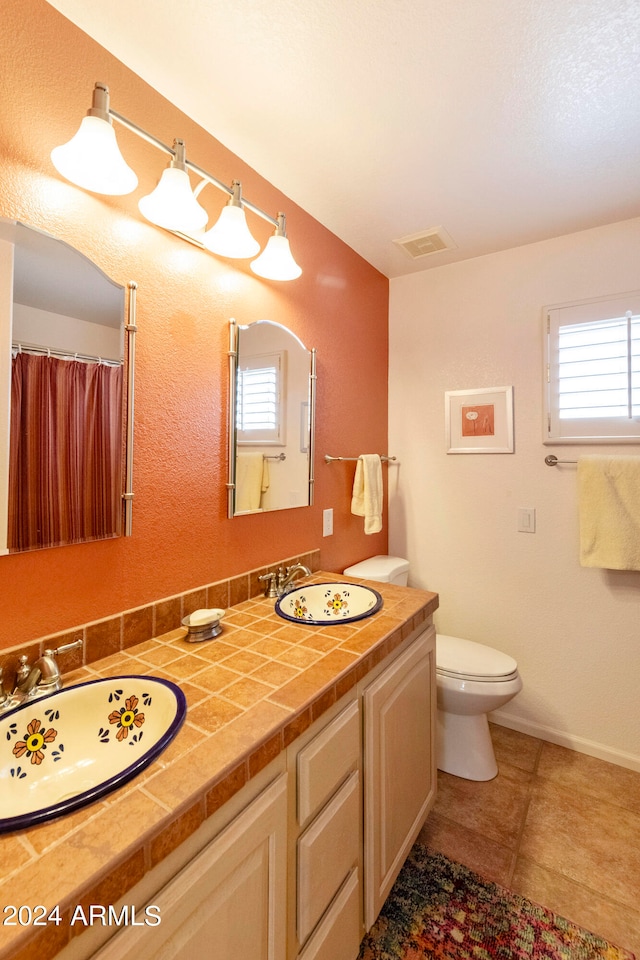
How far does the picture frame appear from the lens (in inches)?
83.7

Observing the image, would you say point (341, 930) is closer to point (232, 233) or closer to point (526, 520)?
point (526, 520)

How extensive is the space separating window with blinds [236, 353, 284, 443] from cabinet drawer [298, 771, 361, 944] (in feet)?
3.55

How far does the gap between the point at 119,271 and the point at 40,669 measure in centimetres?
99

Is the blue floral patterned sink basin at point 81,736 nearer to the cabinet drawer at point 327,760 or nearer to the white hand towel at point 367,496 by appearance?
the cabinet drawer at point 327,760

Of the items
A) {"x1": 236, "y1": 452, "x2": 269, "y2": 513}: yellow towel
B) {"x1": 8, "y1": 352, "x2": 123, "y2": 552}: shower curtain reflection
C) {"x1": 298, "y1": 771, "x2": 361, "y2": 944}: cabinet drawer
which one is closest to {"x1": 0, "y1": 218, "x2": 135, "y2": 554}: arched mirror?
{"x1": 8, "y1": 352, "x2": 123, "y2": 552}: shower curtain reflection

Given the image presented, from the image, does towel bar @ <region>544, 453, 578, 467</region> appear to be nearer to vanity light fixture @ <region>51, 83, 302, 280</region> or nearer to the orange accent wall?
the orange accent wall

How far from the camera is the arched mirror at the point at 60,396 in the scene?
924 millimetres

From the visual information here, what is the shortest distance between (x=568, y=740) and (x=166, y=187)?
107 inches

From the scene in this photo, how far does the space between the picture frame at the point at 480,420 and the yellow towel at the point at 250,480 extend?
3.83 feet

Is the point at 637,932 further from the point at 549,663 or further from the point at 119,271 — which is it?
the point at 119,271

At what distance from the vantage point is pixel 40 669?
2.97 ft

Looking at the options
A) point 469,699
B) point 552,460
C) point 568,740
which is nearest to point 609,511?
point 552,460

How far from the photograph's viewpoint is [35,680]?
2.92ft

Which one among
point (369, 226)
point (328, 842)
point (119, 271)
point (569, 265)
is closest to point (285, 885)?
point (328, 842)
